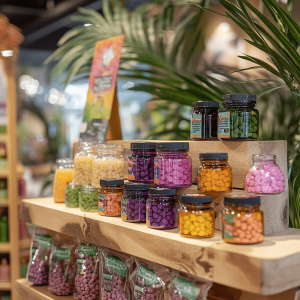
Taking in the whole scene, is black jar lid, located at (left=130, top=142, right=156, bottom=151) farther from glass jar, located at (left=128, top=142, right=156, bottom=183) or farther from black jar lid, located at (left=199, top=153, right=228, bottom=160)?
black jar lid, located at (left=199, top=153, right=228, bottom=160)

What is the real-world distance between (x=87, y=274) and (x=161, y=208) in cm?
47

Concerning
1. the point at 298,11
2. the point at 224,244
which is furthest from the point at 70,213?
the point at 298,11

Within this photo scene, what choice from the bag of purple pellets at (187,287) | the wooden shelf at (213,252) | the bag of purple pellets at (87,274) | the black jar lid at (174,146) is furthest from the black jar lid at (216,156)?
the bag of purple pellets at (87,274)

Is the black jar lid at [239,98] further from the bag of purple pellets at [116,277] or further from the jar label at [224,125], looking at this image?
the bag of purple pellets at [116,277]

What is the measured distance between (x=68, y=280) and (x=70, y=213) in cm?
31

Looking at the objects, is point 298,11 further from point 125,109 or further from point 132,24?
point 125,109

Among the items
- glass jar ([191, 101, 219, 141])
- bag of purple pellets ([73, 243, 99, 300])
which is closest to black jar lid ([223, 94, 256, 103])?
glass jar ([191, 101, 219, 141])

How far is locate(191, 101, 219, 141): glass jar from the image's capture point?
4.27 ft

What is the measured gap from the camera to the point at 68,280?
1650 millimetres

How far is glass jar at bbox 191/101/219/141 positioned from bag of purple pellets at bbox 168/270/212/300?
0.45 metres

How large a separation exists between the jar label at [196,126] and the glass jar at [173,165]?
68 mm

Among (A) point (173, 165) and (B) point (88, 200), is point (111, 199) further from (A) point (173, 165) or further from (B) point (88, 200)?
(A) point (173, 165)

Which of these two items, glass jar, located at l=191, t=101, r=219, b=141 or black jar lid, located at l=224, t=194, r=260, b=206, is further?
glass jar, located at l=191, t=101, r=219, b=141

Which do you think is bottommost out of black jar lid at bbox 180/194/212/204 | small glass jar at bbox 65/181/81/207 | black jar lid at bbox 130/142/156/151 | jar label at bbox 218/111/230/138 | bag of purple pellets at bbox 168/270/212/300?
bag of purple pellets at bbox 168/270/212/300
